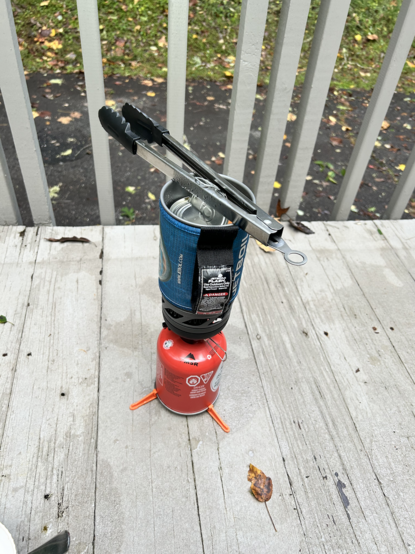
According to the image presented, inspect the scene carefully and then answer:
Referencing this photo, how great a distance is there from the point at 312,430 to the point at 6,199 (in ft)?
6.08

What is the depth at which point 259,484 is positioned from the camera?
1437 millimetres

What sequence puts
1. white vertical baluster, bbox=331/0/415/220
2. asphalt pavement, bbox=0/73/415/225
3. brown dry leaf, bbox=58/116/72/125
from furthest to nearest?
brown dry leaf, bbox=58/116/72/125
asphalt pavement, bbox=0/73/415/225
white vertical baluster, bbox=331/0/415/220

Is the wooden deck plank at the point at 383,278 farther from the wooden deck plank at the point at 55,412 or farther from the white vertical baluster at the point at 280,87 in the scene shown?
the wooden deck plank at the point at 55,412

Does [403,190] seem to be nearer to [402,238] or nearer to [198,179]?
[402,238]

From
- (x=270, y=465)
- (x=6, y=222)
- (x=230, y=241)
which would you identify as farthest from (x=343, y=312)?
(x=6, y=222)

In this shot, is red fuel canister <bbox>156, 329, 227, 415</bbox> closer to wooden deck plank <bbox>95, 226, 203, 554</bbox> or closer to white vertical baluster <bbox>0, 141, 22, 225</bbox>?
wooden deck plank <bbox>95, 226, 203, 554</bbox>

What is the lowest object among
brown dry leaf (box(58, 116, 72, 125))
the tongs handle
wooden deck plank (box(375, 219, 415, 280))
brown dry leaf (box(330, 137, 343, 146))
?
brown dry leaf (box(330, 137, 343, 146))


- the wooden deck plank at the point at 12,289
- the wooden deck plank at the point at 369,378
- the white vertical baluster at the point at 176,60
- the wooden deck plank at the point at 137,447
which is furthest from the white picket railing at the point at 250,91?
the wooden deck plank at the point at 137,447

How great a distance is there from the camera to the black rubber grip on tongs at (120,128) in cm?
116

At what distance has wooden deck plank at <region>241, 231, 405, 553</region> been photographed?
53.8 inches

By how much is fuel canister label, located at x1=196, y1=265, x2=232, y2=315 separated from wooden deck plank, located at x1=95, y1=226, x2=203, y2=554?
0.68 meters

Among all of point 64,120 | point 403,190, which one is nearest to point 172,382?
point 403,190

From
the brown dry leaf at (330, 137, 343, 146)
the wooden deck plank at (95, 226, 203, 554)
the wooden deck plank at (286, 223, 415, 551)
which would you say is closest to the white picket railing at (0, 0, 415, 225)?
the wooden deck plank at (286, 223, 415, 551)

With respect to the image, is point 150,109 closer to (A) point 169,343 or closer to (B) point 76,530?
(A) point 169,343
